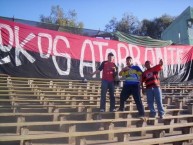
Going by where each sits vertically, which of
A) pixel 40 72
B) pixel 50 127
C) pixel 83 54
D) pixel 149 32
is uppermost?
pixel 149 32

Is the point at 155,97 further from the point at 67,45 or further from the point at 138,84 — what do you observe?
the point at 67,45

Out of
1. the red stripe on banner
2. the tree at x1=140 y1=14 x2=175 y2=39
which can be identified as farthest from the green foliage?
the red stripe on banner

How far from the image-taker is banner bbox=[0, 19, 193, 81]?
9.33m

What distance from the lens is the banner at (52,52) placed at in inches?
367

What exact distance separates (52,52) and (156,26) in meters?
32.6

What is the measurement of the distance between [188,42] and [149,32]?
62.7 feet

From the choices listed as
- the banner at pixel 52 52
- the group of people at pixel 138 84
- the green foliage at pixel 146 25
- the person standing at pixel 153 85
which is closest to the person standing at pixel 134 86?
the group of people at pixel 138 84

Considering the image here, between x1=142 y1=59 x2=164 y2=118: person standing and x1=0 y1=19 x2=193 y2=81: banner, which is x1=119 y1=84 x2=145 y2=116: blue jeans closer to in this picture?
x1=142 y1=59 x2=164 y2=118: person standing

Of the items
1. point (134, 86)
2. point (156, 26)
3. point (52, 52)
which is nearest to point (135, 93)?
point (134, 86)

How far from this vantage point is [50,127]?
586 cm

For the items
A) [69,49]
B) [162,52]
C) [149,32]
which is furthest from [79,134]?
[149,32]

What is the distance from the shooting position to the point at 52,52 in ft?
33.8

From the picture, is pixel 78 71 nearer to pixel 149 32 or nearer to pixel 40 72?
pixel 40 72

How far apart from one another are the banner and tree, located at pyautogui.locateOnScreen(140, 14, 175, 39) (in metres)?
28.2
